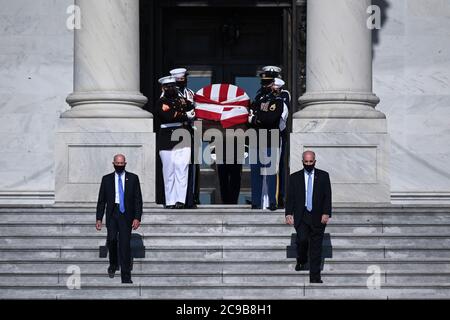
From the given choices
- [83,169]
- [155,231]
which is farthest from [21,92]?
[155,231]

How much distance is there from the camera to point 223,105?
90.5 feet

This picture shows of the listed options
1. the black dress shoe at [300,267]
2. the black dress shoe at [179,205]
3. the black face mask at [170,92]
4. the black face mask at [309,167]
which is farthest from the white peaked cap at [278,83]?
the black dress shoe at [300,267]

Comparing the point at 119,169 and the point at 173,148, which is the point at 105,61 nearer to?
the point at 173,148

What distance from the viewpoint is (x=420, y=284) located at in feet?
76.6

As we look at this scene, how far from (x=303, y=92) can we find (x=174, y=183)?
4883 millimetres

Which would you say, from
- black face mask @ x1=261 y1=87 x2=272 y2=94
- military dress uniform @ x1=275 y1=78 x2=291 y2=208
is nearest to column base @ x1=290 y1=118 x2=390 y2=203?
military dress uniform @ x1=275 y1=78 x2=291 y2=208

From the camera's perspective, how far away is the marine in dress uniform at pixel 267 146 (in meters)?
26.5

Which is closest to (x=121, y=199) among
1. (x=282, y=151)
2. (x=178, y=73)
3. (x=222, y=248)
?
(x=222, y=248)

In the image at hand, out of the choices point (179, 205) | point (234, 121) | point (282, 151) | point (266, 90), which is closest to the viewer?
point (179, 205)

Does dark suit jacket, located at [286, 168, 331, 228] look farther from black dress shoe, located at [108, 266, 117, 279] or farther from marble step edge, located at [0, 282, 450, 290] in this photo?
black dress shoe, located at [108, 266, 117, 279]

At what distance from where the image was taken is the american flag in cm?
2748

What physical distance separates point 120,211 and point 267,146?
13.1 ft

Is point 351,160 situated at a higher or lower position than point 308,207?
higher

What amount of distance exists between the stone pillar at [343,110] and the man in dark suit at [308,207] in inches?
117
